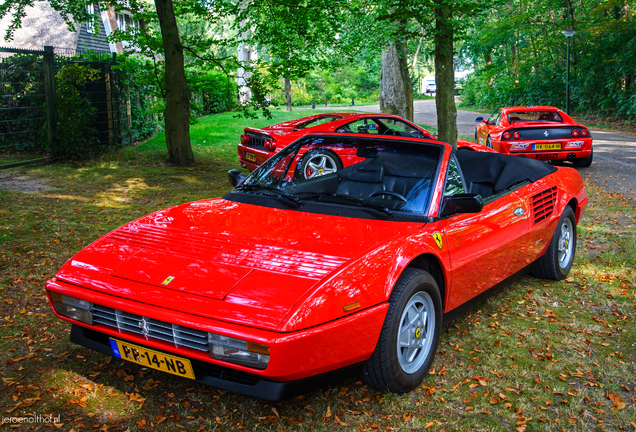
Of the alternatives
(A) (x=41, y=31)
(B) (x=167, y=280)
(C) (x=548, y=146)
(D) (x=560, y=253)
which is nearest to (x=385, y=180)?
(B) (x=167, y=280)

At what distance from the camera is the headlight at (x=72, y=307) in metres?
3.04

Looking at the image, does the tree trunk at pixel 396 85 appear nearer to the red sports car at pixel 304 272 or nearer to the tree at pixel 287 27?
the tree at pixel 287 27

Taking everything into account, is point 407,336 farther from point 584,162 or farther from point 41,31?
point 41,31

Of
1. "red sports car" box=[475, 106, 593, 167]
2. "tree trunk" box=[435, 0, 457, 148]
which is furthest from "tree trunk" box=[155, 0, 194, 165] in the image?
"red sports car" box=[475, 106, 593, 167]

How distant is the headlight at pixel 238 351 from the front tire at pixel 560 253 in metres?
3.48

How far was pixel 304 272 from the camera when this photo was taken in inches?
115

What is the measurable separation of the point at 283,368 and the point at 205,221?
54.8 inches

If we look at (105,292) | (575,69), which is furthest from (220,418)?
(575,69)

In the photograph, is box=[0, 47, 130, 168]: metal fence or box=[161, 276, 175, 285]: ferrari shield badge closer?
box=[161, 276, 175, 285]: ferrari shield badge

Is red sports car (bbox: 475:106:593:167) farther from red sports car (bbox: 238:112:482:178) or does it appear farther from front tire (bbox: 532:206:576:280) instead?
front tire (bbox: 532:206:576:280)

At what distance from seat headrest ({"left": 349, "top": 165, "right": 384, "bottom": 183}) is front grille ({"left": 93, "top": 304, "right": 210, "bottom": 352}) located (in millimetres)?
1891

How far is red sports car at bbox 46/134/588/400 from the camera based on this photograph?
2701 millimetres

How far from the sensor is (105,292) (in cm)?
296

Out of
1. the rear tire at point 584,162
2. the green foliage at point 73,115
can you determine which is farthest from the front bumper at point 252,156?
the rear tire at point 584,162
